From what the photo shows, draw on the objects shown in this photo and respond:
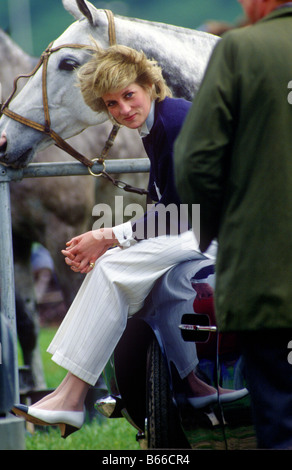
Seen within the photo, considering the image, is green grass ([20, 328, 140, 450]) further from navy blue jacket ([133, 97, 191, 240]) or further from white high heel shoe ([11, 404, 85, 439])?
navy blue jacket ([133, 97, 191, 240])

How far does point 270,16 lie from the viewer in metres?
1.88

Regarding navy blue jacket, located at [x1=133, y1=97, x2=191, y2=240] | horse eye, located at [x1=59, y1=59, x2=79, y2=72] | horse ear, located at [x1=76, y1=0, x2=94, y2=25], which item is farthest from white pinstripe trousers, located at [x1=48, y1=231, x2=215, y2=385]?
horse ear, located at [x1=76, y1=0, x2=94, y2=25]

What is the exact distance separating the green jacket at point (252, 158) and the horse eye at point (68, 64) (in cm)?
245

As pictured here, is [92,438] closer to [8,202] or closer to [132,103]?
[8,202]

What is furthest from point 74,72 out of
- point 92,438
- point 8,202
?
point 92,438

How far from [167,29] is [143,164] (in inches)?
59.5

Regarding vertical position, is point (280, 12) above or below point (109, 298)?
above

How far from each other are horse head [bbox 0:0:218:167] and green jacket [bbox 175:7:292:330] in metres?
2.33

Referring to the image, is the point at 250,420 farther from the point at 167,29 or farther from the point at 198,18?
the point at 198,18

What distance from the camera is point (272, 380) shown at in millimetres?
1903

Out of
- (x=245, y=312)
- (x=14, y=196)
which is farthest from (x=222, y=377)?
(x=14, y=196)

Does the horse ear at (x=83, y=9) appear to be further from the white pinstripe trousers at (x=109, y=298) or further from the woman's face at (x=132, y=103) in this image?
the white pinstripe trousers at (x=109, y=298)

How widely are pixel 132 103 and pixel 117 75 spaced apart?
0.38 ft

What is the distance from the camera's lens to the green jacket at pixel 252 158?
1.82 metres
